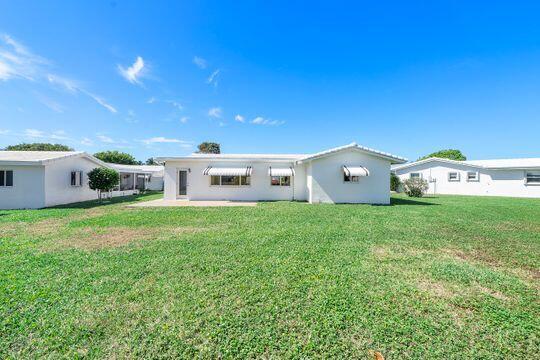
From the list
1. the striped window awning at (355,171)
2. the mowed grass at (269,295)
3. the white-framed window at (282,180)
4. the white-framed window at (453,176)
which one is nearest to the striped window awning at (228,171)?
the white-framed window at (282,180)

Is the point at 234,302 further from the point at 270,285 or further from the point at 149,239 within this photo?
the point at 149,239

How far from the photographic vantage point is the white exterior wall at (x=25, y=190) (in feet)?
54.4

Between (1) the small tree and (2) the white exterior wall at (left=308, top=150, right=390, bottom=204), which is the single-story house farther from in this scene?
(2) the white exterior wall at (left=308, top=150, right=390, bottom=204)

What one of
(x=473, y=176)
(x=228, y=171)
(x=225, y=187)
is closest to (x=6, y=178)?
(x=225, y=187)

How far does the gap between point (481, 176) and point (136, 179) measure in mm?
45331

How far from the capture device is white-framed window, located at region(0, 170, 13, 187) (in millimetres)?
16578

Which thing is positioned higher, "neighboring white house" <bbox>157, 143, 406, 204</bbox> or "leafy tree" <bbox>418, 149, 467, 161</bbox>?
"leafy tree" <bbox>418, 149, 467, 161</bbox>

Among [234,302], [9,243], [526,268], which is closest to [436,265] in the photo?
[526,268]

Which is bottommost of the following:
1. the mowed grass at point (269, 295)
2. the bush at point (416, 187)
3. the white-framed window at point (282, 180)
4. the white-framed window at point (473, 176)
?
the mowed grass at point (269, 295)

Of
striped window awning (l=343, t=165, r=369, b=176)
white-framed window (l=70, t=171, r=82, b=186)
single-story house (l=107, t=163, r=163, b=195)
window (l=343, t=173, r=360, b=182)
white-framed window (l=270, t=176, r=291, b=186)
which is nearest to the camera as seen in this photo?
striped window awning (l=343, t=165, r=369, b=176)

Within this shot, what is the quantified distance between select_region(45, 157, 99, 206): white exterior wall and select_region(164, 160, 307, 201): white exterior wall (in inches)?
311

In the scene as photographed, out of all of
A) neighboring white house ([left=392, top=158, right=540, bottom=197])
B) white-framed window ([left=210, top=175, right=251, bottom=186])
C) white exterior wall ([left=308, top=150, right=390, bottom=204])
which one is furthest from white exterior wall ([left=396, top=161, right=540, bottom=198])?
white-framed window ([left=210, top=175, right=251, bottom=186])

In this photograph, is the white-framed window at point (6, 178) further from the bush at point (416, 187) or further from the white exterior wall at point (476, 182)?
the white exterior wall at point (476, 182)

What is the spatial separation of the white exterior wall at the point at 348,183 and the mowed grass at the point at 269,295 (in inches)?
372
